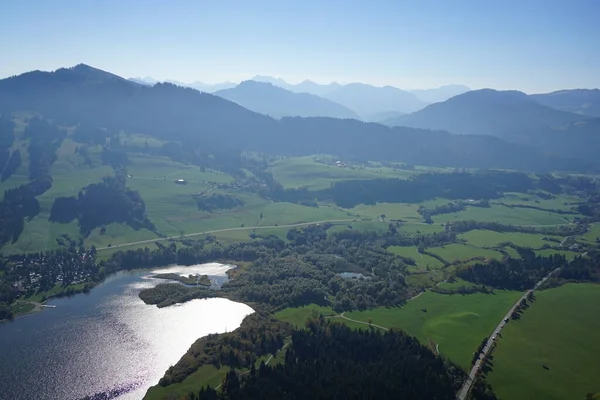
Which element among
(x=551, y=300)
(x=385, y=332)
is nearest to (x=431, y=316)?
(x=385, y=332)

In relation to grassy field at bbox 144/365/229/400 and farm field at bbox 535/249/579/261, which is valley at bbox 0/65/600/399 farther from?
farm field at bbox 535/249/579/261

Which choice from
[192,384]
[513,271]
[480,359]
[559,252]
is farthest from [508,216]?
[192,384]

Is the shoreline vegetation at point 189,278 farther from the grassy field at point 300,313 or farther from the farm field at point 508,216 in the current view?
the farm field at point 508,216

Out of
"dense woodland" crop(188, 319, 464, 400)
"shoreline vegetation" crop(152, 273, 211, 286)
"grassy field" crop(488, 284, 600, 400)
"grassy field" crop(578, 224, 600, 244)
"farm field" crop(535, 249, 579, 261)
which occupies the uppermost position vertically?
"grassy field" crop(578, 224, 600, 244)

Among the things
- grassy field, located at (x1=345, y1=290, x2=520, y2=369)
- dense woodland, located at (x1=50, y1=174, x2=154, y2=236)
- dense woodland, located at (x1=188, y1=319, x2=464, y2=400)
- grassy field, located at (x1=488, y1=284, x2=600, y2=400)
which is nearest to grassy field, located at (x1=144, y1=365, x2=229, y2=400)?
dense woodland, located at (x1=188, y1=319, x2=464, y2=400)

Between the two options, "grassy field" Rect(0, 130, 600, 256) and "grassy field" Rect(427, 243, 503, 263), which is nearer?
"grassy field" Rect(427, 243, 503, 263)

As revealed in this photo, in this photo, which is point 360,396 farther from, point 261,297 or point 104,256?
point 104,256

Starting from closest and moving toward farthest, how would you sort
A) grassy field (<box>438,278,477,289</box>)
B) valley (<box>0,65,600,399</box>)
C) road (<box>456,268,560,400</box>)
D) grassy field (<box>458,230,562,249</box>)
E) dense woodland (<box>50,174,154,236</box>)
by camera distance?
road (<box>456,268,560,400</box>), valley (<box>0,65,600,399</box>), grassy field (<box>438,278,477,289</box>), grassy field (<box>458,230,562,249</box>), dense woodland (<box>50,174,154,236</box>)
